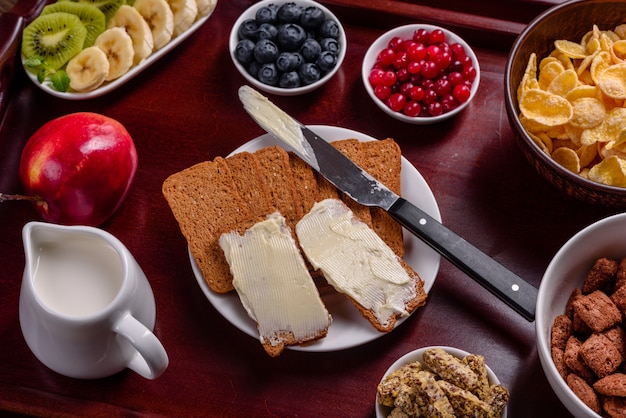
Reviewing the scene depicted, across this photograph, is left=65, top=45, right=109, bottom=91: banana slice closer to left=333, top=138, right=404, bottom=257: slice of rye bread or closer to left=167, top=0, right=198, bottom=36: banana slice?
left=167, top=0, right=198, bottom=36: banana slice

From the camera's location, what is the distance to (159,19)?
1.83 m

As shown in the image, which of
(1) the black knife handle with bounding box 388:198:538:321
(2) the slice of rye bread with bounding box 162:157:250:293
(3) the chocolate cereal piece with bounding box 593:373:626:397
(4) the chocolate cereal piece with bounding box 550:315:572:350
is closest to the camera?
(3) the chocolate cereal piece with bounding box 593:373:626:397

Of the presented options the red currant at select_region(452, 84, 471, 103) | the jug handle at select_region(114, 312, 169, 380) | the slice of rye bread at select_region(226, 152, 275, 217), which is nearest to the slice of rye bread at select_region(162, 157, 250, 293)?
the slice of rye bread at select_region(226, 152, 275, 217)

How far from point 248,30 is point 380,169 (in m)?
0.50

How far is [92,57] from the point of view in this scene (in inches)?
70.2

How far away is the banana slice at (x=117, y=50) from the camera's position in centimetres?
180

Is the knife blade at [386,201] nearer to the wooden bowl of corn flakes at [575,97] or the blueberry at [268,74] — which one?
the blueberry at [268,74]

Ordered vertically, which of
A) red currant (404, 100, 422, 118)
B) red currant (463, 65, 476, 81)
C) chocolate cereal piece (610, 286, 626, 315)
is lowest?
chocolate cereal piece (610, 286, 626, 315)

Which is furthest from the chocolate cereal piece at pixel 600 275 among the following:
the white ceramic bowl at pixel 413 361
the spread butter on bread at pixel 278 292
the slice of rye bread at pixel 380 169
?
the spread butter on bread at pixel 278 292

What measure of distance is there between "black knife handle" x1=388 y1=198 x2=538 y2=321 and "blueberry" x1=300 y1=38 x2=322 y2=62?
0.44 metres

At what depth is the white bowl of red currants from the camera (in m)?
1.73

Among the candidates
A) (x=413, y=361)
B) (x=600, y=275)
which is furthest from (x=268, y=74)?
(x=600, y=275)

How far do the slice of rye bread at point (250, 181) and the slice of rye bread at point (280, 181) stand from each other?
0.01 metres

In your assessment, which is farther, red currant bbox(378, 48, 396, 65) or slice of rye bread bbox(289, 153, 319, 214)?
red currant bbox(378, 48, 396, 65)
